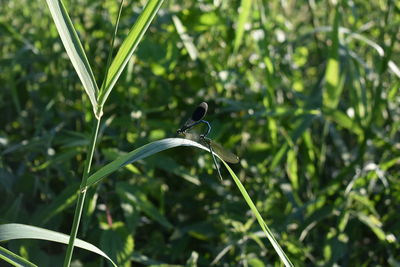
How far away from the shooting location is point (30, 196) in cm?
167

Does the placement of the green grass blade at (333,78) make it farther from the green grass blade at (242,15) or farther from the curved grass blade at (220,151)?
the curved grass blade at (220,151)

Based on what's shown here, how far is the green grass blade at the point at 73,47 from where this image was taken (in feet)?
2.86

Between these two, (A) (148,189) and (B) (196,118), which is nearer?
(B) (196,118)

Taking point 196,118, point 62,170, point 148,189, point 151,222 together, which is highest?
point 196,118

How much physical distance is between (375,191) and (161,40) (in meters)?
0.83

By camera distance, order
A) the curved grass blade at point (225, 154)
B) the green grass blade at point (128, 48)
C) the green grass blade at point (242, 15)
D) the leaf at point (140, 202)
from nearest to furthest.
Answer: the green grass blade at point (128, 48) < the curved grass blade at point (225, 154) < the leaf at point (140, 202) < the green grass blade at point (242, 15)

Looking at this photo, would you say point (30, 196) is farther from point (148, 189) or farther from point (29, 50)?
point (29, 50)

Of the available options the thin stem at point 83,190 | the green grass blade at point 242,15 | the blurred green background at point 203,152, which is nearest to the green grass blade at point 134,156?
the thin stem at point 83,190

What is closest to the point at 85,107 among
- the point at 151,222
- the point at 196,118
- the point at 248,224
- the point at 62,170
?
the point at 62,170

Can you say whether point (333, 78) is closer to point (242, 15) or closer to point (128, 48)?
point (242, 15)

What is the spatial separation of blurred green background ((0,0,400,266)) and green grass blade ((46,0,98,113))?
23.4 inches

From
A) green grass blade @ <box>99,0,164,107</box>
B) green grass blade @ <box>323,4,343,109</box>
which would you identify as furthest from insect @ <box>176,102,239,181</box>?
green grass blade @ <box>323,4,343,109</box>

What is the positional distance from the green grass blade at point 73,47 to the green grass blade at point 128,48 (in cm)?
A: 3

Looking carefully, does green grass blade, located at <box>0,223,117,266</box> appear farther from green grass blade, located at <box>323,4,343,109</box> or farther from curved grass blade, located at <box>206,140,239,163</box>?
green grass blade, located at <box>323,4,343,109</box>
